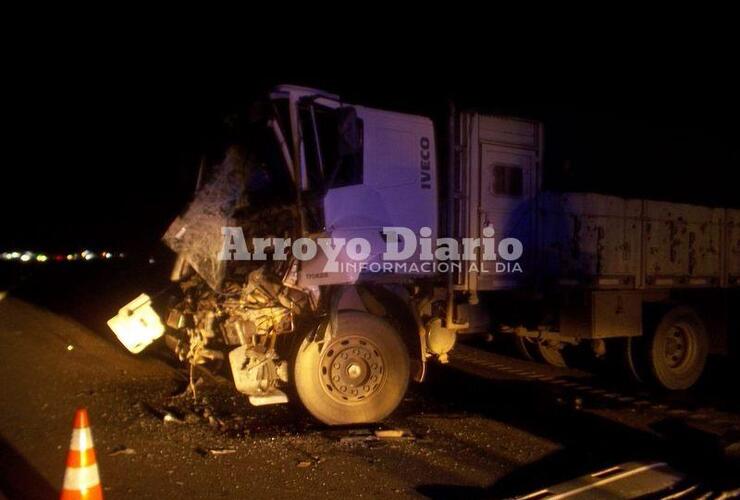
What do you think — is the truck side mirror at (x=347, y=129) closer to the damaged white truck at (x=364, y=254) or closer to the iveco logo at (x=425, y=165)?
the damaged white truck at (x=364, y=254)

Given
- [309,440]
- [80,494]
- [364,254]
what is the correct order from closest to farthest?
[80,494] → [309,440] → [364,254]

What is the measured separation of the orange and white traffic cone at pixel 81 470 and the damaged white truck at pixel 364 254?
8.96 feet

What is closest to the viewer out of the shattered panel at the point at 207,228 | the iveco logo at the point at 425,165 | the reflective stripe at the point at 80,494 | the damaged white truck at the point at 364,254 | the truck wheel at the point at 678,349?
the reflective stripe at the point at 80,494

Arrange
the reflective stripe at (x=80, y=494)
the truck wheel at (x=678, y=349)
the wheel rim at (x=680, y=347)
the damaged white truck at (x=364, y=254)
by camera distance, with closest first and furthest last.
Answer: the reflective stripe at (x=80, y=494) → the damaged white truck at (x=364, y=254) → the truck wheel at (x=678, y=349) → the wheel rim at (x=680, y=347)

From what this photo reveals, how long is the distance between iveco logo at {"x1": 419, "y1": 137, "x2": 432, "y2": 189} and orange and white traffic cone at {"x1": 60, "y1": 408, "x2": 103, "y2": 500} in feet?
14.3

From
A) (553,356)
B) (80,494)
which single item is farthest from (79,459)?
(553,356)

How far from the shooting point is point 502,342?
39.8ft

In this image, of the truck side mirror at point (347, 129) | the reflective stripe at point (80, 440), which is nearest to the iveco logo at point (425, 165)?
the truck side mirror at point (347, 129)

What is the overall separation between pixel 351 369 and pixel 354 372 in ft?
0.15

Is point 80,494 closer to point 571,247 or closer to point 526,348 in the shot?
point 571,247

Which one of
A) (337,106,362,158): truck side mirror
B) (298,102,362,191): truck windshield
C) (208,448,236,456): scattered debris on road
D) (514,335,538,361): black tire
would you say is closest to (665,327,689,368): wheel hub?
(514,335,538,361): black tire

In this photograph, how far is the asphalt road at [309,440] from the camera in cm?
519

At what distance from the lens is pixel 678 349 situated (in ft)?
31.9

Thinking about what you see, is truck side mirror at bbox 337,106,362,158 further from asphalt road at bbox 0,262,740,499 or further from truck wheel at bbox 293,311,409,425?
asphalt road at bbox 0,262,740,499
